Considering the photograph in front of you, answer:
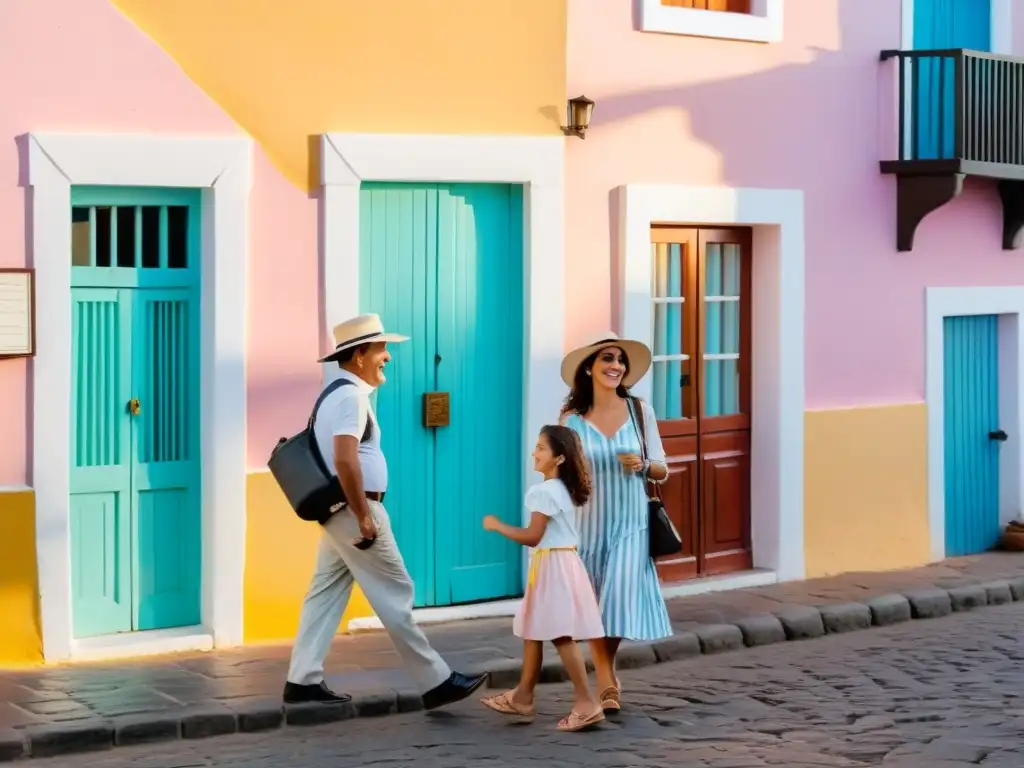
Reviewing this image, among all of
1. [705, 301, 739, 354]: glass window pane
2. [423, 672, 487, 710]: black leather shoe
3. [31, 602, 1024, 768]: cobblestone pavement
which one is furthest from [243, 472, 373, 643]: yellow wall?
[705, 301, 739, 354]: glass window pane

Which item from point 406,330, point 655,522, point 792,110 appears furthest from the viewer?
point 792,110

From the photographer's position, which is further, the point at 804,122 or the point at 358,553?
the point at 804,122

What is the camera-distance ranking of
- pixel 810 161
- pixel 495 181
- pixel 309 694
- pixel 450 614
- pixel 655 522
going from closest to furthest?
pixel 309 694
pixel 655 522
pixel 450 614
pixel 495 181
pixel 810 161

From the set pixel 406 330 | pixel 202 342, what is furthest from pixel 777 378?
pixel 202 342

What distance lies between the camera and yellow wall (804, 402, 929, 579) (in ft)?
44.9

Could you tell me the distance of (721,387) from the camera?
13.4 meters

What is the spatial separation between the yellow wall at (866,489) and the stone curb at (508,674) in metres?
0.99

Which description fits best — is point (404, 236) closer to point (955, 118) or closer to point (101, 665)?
point (101, 665)

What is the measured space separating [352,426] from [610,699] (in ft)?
6.10

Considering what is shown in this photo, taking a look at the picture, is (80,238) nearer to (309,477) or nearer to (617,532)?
(309,477)

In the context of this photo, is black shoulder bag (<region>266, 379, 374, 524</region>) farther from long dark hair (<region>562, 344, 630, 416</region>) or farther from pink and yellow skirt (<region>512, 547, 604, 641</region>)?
long dark hair (<region>562, 344, 630, 416</region>)

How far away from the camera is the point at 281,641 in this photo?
10.9 meters

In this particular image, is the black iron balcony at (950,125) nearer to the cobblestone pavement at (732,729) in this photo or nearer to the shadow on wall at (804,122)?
the shadow on wall at (804,122)

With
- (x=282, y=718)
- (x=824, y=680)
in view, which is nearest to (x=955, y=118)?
(x=824, y=680)
